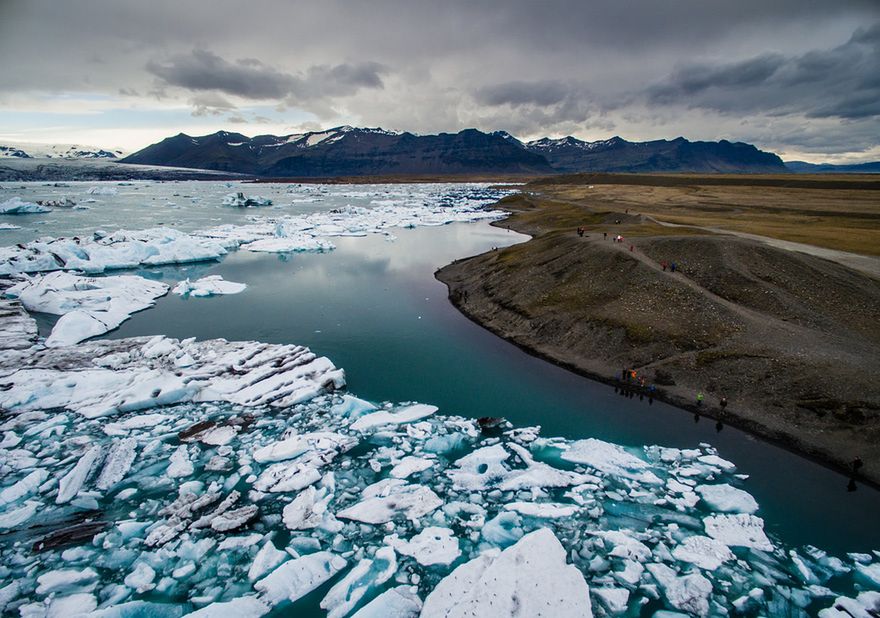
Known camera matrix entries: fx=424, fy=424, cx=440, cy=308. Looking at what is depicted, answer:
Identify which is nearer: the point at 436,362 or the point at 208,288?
the point at 436,362

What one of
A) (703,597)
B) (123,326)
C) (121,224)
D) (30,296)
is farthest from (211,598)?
(121,224)

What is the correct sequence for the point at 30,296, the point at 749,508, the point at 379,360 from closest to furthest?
the point at 749,508, the point at 379,360, the point at 30,296

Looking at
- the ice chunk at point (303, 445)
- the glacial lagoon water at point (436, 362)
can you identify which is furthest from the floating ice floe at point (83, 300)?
the ice chunk at point (303, 445)

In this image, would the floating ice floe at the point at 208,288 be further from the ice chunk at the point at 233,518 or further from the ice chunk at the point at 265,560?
the ice chunk at the point at 265,560

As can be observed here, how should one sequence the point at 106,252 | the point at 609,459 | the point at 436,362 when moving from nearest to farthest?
1. the point at 609,459
2. the point at 436,362
3. the point at 106,252

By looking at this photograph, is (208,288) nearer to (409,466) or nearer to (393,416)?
(393,416)

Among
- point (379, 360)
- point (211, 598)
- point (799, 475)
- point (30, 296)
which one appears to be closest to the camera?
point (211, 598)

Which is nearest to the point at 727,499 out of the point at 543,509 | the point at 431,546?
the point at 543,509

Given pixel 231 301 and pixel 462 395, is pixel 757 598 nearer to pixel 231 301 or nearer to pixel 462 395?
pixel 462 395
